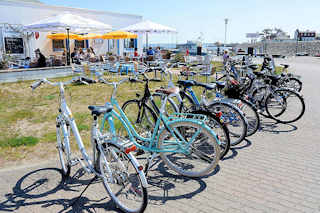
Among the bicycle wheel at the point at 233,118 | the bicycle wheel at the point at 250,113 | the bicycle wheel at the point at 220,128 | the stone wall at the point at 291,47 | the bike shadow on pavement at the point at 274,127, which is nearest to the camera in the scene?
the bicycle wheel at the point at 220,128

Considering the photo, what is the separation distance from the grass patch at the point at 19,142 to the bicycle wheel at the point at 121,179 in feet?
7.51

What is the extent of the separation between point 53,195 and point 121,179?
3.12 ft

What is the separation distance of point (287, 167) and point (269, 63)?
668cm

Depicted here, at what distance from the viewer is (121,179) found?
2658mm

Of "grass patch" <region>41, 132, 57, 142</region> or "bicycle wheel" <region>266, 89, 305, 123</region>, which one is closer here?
"grass patch" <region>41, 132, 57, 142</region>

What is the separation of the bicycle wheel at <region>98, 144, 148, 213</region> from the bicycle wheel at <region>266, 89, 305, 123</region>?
13.2 feet

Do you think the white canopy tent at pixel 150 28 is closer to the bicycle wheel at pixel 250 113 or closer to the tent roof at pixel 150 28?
the tent roof at pixel 150 28

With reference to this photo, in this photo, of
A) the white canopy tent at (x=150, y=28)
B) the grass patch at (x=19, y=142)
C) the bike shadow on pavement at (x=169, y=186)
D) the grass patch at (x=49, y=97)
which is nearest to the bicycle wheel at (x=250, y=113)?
the bike shadow on pavement at (x=169, y=186)

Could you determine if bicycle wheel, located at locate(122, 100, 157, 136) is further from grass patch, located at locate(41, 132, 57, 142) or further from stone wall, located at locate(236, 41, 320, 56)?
stone wall, located at locate(236, 41, 320, 56)

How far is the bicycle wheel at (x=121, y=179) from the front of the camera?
2.57 metres

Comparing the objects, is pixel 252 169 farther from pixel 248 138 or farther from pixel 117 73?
pixel 117 73

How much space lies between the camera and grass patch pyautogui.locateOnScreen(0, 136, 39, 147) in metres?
4.38

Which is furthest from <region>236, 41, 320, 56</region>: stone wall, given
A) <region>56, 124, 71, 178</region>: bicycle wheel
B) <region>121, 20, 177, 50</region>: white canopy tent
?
<region>56, 124, 71, 178</region>: bicycle wheel

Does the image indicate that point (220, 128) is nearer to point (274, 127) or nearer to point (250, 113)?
point (250, 113)
